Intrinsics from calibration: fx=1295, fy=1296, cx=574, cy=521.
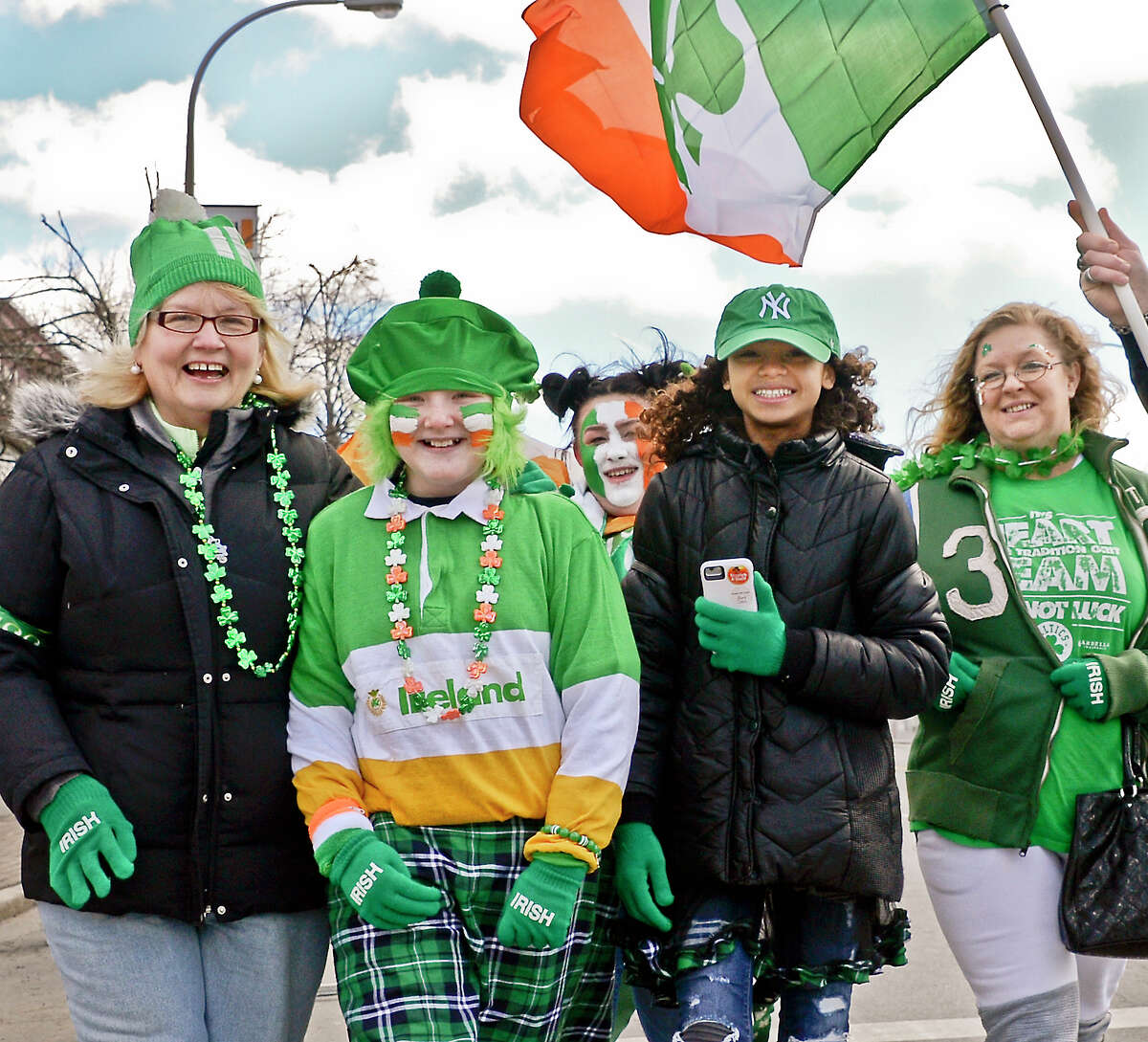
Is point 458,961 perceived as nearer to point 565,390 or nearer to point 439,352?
point 439,352

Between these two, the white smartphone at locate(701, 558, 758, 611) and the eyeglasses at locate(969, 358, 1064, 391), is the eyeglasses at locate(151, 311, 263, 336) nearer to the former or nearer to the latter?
the white smartphone at locate(701, 558, 758, 611)

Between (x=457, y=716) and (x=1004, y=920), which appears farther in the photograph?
(x=1004, y=920)

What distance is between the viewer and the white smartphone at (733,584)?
2.78 metres

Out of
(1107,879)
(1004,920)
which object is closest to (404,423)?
(1004,920)

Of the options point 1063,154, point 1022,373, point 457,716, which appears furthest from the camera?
point 1022,373

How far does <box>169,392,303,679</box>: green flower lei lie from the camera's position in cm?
271

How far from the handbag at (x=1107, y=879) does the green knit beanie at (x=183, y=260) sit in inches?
93.1

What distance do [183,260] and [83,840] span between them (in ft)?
4.12

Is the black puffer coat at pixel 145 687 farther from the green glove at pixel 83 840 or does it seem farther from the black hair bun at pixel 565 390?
the black hair bun at pixel 565 390

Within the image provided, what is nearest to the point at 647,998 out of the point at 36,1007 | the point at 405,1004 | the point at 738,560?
the point at 405,1004

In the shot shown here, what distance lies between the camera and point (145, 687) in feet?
8.77

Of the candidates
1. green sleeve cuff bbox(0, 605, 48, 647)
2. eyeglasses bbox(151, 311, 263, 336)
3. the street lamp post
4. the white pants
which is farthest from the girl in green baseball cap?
the street lamp post

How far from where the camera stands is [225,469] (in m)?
2.85

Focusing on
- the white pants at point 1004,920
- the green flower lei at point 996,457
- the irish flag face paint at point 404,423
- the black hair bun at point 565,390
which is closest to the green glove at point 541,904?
the irish flag face paint at point 404,423
